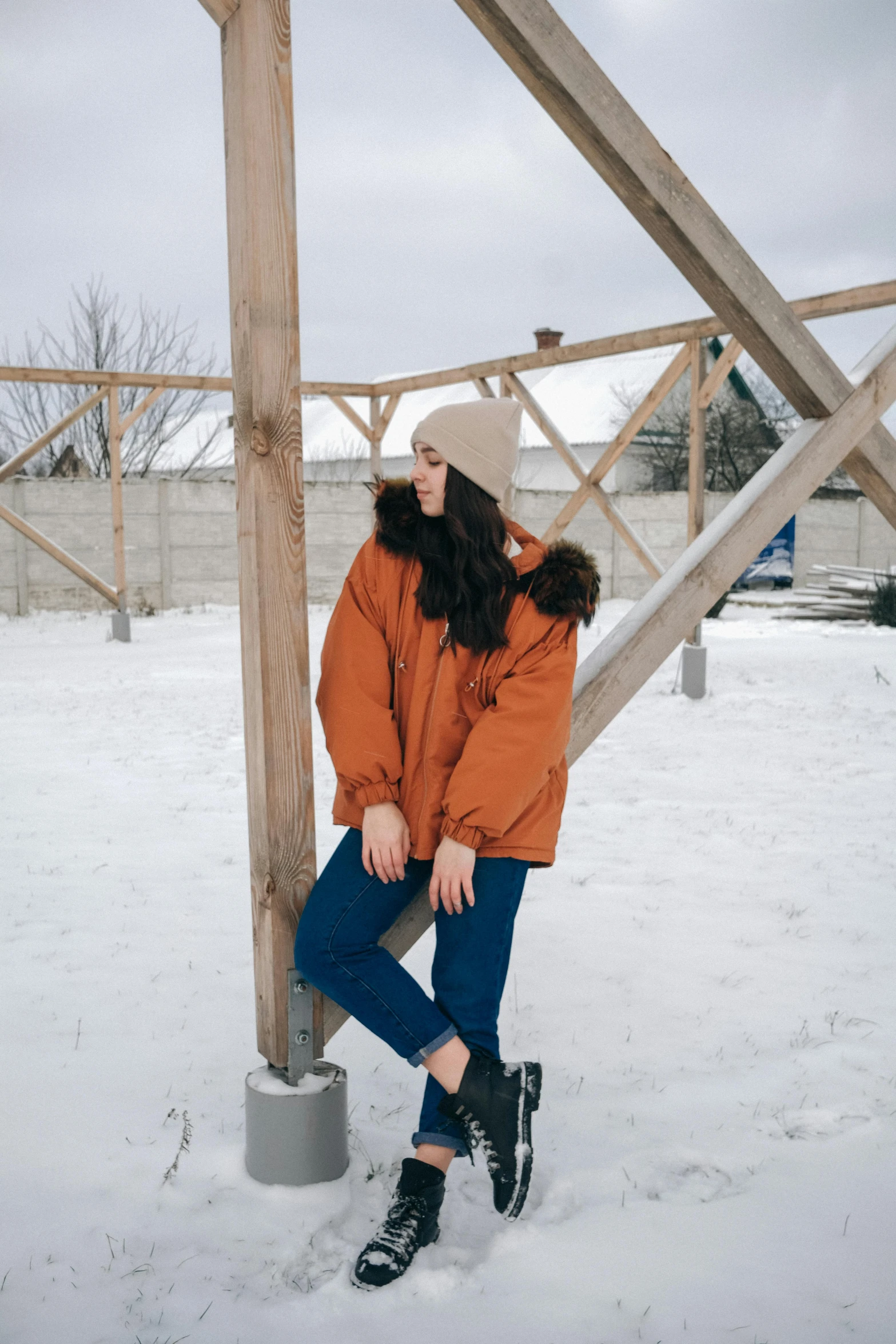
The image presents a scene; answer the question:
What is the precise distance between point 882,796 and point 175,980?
3.44 meters

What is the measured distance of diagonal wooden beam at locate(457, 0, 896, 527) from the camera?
5.99 ft

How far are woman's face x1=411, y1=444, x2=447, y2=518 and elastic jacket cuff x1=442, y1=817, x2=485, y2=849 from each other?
56 cm

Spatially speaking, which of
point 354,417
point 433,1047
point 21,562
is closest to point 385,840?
point 433,1047

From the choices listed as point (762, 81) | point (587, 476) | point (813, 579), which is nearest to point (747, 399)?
point (813, 579)

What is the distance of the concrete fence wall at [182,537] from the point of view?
12.8 metres

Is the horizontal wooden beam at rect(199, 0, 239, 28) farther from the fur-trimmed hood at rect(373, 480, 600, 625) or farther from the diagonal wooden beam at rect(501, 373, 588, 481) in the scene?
the diagonal wooden beam at rect(501, 373, 588, 481)

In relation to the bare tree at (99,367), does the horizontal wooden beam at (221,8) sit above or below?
below

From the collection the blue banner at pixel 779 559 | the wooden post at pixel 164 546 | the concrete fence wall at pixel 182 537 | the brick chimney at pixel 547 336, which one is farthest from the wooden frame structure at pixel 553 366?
the brick chimney at pixel 547 336

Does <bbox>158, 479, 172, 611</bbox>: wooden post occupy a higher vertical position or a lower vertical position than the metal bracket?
higher

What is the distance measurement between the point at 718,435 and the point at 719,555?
65.6 feet

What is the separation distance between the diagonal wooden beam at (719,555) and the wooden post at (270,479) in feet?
1.98

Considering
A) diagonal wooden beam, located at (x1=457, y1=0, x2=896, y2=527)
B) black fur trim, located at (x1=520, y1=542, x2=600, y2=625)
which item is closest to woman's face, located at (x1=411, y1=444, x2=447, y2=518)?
black fur trim, located at (x1=520, y1=542, x2=600, y2=625)

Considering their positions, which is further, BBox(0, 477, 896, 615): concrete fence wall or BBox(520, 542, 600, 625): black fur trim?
BBox(0, 477, 896, 615): concrete fence wall

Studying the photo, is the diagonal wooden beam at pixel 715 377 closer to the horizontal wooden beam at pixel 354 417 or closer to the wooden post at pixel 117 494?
the horizontal wooden beam at pixel 354 417
